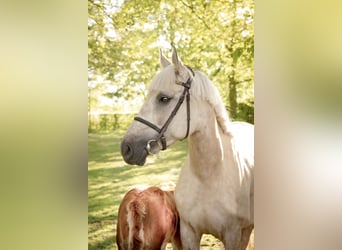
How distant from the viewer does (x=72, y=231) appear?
6.24 ft

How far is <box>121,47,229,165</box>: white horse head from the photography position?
6.40 feet

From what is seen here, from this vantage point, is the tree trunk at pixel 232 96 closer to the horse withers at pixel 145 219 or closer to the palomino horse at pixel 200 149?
the palomino horse at pixel 200 149

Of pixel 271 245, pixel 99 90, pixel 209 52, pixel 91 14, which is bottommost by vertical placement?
pixel 271 245

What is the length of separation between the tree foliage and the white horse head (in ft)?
0.14

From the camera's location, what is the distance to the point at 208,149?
6.86 ft

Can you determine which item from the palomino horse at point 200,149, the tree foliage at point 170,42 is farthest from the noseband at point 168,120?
the tree foliage at point 170,42

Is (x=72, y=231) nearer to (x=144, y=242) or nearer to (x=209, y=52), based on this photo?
(x=144, y=242)

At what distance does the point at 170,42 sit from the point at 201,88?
0.78 ft

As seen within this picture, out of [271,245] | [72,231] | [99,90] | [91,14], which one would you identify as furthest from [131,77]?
[271,245]

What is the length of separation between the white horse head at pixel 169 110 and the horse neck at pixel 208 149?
0.03 m

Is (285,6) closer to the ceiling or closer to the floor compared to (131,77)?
closer to the ceiling

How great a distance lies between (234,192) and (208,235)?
0.75 feet

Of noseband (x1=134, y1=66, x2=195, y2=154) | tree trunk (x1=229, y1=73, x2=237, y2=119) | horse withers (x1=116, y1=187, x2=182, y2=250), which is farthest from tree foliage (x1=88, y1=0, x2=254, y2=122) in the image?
horse withers (x1=116, y1=187, x2=182, y2=250)

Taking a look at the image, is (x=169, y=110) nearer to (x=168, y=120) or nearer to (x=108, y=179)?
(x=168, y=120)
